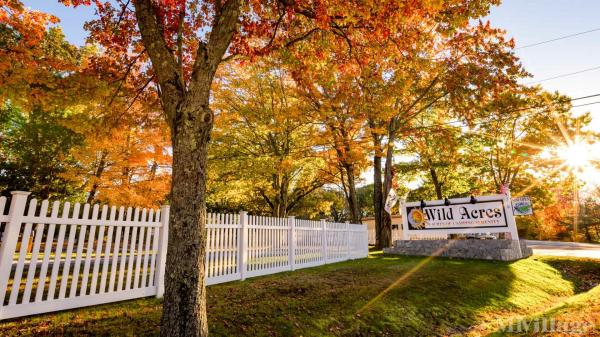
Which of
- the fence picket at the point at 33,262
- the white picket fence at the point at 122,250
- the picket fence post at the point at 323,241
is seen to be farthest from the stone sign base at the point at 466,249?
the fence picket at the point at 33,262

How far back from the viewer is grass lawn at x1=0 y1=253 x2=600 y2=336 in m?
4.45

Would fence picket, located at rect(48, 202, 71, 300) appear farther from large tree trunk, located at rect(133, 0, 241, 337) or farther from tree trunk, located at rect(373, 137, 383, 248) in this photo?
tree trunk, located at rect(373, 137, 383, 248)

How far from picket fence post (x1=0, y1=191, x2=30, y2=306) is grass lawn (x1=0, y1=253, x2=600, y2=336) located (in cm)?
60

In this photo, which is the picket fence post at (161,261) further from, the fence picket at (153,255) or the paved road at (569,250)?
the paved road at (569,250)

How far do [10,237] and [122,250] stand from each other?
1663 mm

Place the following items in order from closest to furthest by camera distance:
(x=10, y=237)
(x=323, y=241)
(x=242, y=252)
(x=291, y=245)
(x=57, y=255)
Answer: (x=10, y=237) → (x=57, y=255) → (x=242, y=252) → (x=291, y=245) → (x=323, y=241)

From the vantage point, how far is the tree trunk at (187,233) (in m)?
3.62

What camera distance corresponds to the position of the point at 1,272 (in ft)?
13.2

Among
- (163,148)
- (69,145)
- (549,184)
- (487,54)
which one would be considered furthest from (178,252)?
(549,184)

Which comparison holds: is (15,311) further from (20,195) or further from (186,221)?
(186,221)

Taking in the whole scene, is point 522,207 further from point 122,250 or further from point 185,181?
point 122,250

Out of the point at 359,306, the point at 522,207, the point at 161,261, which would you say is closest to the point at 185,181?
the point at 161,261

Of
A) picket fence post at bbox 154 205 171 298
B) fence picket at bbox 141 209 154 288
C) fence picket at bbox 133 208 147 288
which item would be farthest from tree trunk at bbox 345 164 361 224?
fence picket at bbox 133 208 147 288

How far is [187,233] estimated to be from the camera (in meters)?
3.75
